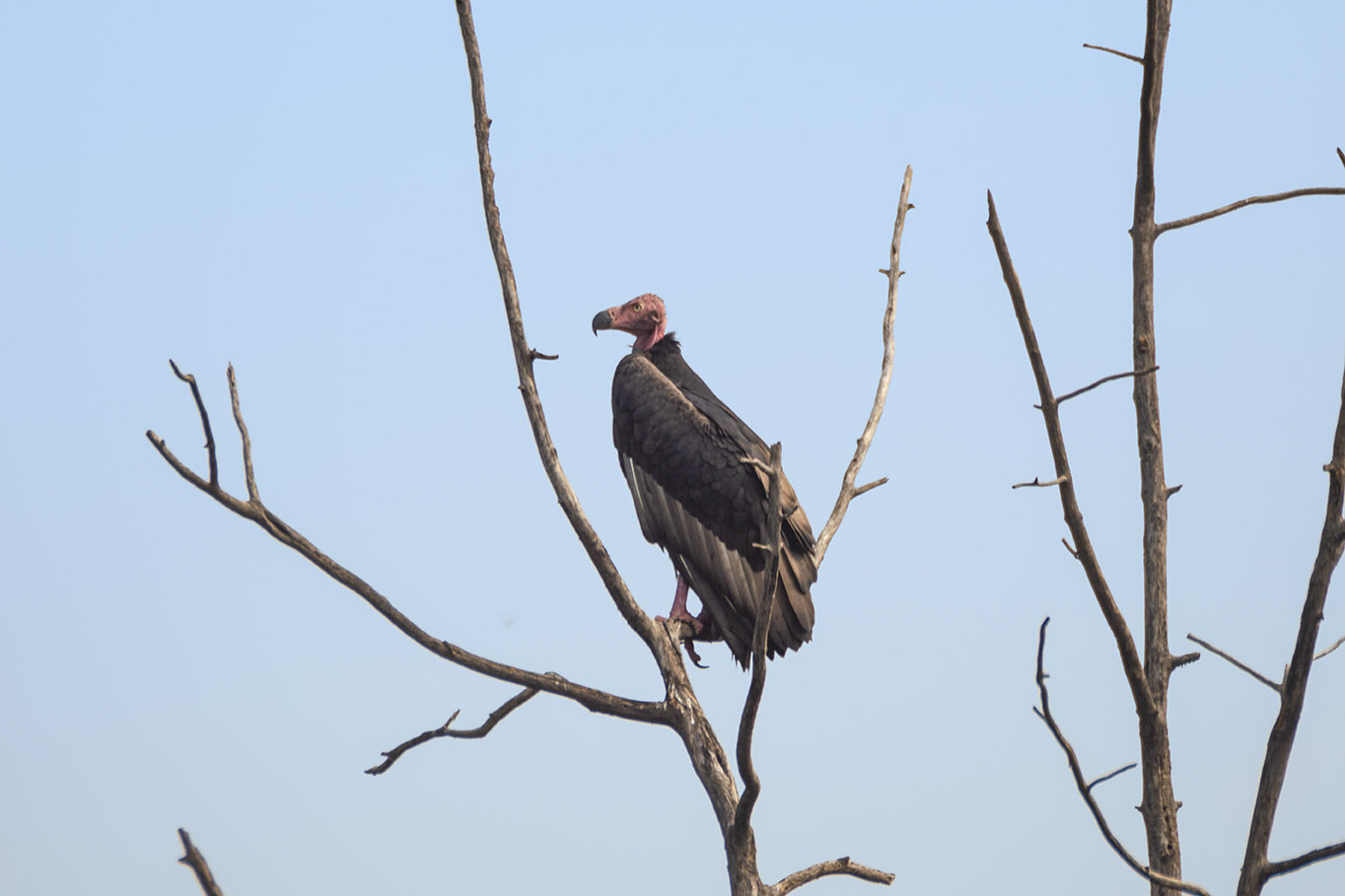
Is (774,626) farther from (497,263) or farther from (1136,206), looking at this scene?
(1136,206)

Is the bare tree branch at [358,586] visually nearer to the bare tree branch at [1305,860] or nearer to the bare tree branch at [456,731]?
the bare tree branch at [456,731]

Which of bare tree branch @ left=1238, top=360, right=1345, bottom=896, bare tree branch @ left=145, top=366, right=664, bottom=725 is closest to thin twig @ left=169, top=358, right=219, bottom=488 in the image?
bare tree branch @ left=145, top=366, right=664, bottom=725

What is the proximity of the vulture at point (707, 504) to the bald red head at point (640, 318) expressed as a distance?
0.46 m

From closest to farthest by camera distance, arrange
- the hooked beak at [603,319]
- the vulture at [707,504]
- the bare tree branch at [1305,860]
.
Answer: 1. the bare tree branch at [1305,860]
2. the vulture at [707,504]
3. the hooked beak at [603,319]

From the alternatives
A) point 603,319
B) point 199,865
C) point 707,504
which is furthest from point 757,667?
point 603,319

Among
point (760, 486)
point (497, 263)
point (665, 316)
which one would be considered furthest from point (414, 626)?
point (665, 316)

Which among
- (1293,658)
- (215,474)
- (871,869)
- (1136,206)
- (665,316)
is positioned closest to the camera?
(1293,658)

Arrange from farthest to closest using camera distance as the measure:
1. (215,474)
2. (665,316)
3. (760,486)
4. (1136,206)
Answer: (665,316)
(760,486)
(215,474)
(1136,206)

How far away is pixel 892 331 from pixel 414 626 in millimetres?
2969

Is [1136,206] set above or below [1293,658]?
above

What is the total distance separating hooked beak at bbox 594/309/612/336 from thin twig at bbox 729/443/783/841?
3849mm

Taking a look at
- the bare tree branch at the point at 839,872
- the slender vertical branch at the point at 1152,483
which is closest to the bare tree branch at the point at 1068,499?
the slender vertical branch at the point at 1152,483

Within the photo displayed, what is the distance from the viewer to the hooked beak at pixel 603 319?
8039 mm

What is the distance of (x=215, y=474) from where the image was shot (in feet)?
14.7
